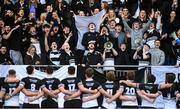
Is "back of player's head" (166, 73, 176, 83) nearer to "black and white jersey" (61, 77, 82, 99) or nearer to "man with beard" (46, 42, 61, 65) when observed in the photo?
"black and white jersey" (61, 77, 82, 99)

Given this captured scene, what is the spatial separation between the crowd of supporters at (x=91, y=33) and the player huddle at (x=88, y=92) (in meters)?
2.16

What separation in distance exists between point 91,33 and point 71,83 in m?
3.99

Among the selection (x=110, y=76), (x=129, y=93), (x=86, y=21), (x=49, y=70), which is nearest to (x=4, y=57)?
(x=86, y=21)

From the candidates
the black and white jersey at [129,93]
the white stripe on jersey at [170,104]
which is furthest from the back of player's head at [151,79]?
the white stripe on jersey at [170,104]

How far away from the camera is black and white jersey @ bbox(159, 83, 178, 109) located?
2128 centimetres

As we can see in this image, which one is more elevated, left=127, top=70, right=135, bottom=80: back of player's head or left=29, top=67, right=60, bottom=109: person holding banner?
left=127, top=70, right=135, bottom=80: back of player's head

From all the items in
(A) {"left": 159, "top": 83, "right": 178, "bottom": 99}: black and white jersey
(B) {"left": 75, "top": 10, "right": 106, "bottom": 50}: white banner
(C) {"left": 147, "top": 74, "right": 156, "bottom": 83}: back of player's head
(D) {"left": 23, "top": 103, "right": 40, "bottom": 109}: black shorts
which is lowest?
(D) {"left": 23, "top": 103, "right": 40, "bottom": 109}: black shorts

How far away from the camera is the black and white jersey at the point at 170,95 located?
838 inches

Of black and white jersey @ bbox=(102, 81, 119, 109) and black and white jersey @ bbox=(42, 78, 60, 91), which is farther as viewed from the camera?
black and white jersey @ bbox=(42, 78, 60, 91)

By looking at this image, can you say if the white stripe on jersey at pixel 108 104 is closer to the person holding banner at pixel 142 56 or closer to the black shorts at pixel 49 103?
the black shorts at pixel 49 103

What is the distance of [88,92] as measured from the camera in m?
21.1

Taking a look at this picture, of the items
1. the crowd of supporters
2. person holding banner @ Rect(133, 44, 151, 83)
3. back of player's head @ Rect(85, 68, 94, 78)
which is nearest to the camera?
back of player's head @ Rect(85, 68, 94, 78)

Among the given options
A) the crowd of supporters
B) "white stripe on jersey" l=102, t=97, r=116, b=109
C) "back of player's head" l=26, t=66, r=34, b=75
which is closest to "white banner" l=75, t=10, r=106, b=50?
the crowd of supporters

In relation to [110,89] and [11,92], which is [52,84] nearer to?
[11,92]
